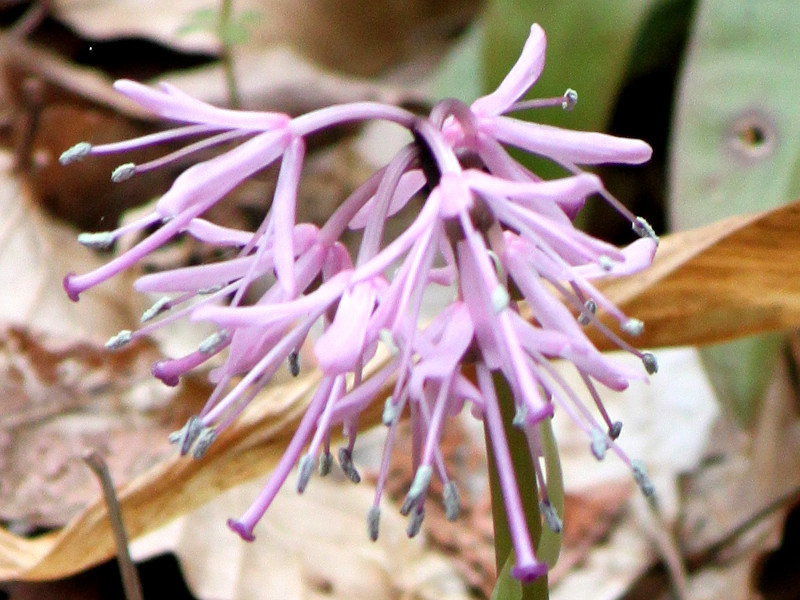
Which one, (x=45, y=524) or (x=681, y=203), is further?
(x=681, y=203)

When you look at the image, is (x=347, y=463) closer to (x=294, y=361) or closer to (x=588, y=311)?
(x=294, y=361)

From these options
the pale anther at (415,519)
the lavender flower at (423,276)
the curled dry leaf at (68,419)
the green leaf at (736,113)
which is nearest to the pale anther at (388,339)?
the lavender flower at (423,276)

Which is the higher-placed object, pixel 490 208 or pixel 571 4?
pixel 490 208

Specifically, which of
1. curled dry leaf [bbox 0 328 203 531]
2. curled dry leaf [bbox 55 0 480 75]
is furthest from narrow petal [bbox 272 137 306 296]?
curled dry leaf [bbox 55 0 480 75]

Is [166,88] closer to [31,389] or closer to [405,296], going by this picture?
[405,296]

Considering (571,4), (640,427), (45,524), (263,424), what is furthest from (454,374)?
(571,4)

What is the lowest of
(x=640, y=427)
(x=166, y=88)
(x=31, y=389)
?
(x=640, y=427)
